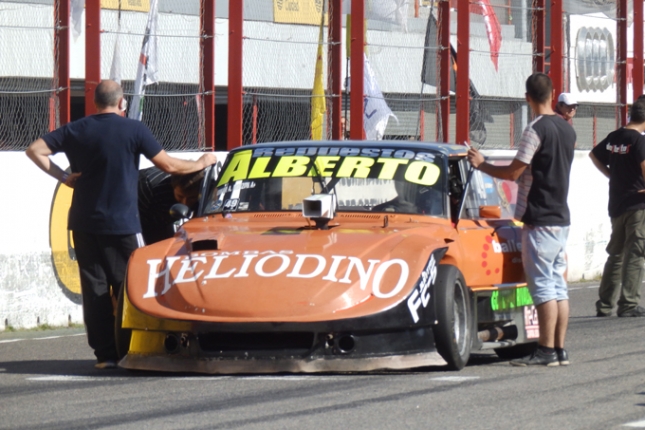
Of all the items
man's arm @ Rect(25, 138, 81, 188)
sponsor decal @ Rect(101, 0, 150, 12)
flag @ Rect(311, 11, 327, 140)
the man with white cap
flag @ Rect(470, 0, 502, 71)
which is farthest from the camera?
flag @ Rect(470, 0, 502, 71)

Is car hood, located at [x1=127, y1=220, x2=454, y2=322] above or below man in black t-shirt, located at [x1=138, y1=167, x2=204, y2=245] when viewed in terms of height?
below

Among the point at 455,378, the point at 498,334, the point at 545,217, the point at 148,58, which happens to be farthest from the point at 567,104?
the point at 148,58

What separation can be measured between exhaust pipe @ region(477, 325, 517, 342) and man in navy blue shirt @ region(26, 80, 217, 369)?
6.53 feet

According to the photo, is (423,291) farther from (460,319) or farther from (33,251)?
(33,251)

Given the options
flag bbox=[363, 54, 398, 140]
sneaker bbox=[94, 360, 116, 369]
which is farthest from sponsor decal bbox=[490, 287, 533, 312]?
flag bbox=[363, 54, 398, 140]

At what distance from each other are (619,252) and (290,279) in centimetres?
593

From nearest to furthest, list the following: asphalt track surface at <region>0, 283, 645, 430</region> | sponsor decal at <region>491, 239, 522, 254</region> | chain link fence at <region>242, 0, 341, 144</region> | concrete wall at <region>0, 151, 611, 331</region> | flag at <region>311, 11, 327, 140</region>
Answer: asphalt track surface at <region>0, 283, 645, 430</region> → sponsor decal at <region>491, 239, 522, 254</region> → concrete wall at <region>0, 151, 611, 331</region> → chain link fence at <region>242, 0, 341, 144</region> → flag at <region>311, 11, 327, 140</region>

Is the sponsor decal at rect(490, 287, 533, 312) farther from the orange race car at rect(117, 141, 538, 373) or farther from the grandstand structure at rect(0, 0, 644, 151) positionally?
the grandstand structure at rect(0, 0, 644, 151)

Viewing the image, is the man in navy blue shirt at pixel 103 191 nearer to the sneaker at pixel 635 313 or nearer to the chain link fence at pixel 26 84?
the chain link fence at pixel 26 84

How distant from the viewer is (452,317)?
734 cm

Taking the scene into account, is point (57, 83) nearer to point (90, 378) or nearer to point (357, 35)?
point (357, 35)

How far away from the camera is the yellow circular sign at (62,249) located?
1177 cm

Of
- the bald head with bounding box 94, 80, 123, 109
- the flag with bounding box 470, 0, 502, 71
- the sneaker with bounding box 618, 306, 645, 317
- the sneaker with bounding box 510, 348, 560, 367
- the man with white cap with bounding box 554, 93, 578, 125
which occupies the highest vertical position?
the flag with bounding box 470, 0, 502, 71

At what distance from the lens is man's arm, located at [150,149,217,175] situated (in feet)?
26.7
